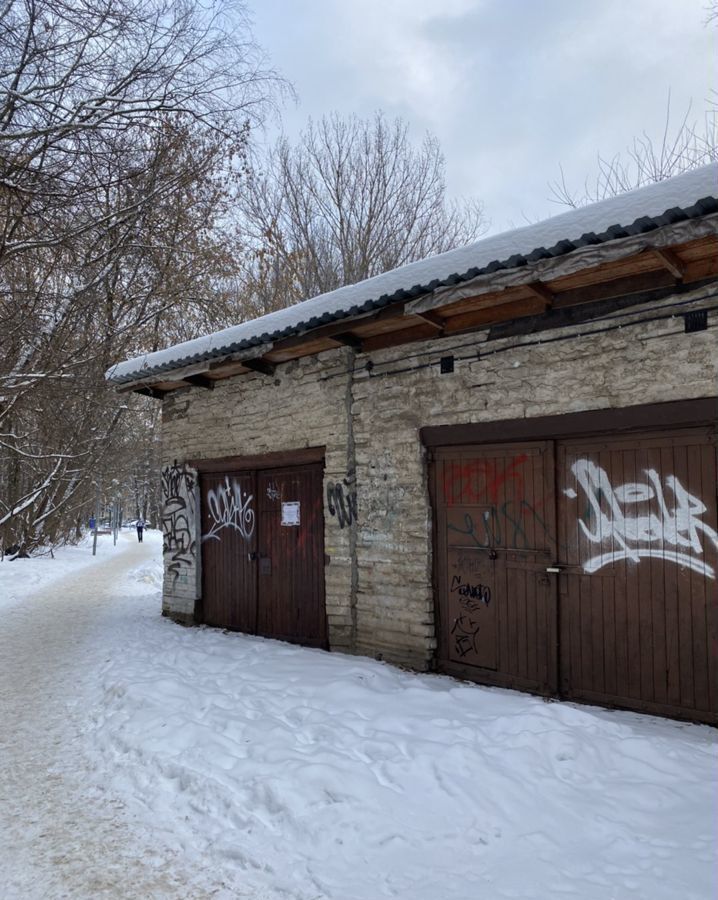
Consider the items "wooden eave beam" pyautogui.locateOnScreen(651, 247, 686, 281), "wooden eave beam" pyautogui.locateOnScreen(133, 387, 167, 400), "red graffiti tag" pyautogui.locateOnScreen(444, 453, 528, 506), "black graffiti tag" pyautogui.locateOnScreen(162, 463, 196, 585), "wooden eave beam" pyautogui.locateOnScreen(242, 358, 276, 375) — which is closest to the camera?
"wooden eave beam" pyautogui.locateOnScreen(651, 247, 686, 281)

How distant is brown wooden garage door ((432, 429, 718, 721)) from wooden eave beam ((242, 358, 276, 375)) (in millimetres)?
2500

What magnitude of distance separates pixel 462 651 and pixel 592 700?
118 centimetres

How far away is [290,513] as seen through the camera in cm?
722

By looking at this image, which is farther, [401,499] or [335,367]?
[335,367]

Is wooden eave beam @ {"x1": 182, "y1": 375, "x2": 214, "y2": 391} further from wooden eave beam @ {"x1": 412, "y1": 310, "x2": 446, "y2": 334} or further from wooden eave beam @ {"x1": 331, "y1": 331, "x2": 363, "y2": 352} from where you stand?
wooden eave beam @ {"x1": 412, "y1": 310, "x2": 446, "y2": 334}

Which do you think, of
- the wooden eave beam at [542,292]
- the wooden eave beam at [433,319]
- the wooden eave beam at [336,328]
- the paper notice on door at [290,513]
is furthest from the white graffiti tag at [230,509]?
the wooden eave beam at [542,292]

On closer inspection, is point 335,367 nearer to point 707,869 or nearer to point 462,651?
point 462,651

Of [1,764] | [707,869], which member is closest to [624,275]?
A: [707,869]

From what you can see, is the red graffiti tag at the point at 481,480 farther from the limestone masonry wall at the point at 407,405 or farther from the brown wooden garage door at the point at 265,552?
the brown wooden garage door at the point at 265,552

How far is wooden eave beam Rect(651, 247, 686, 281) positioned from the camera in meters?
3.95

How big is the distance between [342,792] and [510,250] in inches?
148

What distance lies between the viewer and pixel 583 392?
15.7 feet

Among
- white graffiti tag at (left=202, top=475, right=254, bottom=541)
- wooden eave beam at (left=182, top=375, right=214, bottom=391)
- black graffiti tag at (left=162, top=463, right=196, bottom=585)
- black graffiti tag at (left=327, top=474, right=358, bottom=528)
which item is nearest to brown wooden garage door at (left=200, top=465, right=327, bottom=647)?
white graffiti tag at (left=202, top=475, right=254, bottom=541)

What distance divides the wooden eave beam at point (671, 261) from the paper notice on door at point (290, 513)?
443cm
